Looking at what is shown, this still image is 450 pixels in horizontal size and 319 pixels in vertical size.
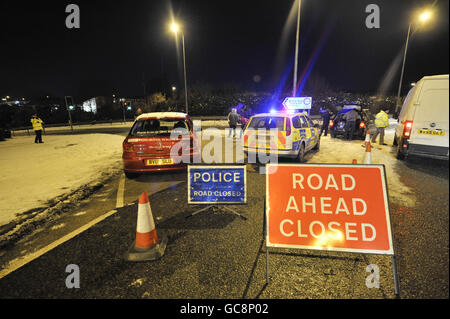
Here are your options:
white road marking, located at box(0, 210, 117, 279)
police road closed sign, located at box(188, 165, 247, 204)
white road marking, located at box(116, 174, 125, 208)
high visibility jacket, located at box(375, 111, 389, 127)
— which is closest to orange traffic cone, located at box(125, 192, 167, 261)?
police road closed sign, located at box(188, 165, 247, 204)

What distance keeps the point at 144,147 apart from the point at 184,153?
94cm

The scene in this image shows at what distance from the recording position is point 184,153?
18.6 ft

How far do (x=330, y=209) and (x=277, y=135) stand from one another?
14.4ft

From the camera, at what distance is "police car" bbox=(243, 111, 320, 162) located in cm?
664

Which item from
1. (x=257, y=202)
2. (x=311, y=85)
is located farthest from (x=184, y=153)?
(x=311, y=85)

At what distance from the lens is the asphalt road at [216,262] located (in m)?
2.31

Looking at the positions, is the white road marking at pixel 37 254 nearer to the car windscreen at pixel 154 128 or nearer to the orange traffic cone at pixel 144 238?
the orange traffic cone at pixel 144 238

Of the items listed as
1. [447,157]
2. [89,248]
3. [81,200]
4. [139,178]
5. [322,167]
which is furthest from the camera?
[139,178]

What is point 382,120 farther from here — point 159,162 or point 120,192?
point 120,192

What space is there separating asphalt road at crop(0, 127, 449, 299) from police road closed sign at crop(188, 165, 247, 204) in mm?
385

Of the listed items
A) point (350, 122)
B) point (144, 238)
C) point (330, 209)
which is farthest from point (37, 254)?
point (350, 122)

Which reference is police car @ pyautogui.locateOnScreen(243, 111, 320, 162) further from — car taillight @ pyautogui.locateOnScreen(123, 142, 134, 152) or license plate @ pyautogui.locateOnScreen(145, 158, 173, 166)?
car taillight @ pyautogui.locateOnScreen(123, 142, 134, 152)
